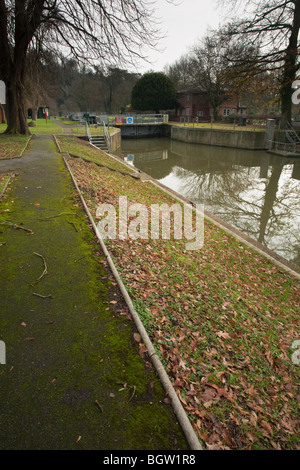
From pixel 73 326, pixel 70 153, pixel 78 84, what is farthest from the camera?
pixel 78 84

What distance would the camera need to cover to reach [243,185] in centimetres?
1614

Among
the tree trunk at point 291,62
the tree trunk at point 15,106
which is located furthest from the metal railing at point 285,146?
the tree trunk at point 15,106

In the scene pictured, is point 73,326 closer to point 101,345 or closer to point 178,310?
point 101,345

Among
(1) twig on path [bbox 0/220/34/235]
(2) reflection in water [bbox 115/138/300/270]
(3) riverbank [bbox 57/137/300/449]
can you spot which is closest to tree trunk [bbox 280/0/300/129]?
(2) reflection in water [bbox 115/138/300/270]

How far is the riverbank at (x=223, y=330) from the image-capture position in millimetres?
2709

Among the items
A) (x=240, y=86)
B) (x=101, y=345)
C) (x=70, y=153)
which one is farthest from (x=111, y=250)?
(x=240, y=86)

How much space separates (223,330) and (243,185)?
45.3 ft

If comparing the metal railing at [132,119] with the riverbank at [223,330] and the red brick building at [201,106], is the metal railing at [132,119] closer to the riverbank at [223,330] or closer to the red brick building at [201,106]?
the red brick building at [201,106]

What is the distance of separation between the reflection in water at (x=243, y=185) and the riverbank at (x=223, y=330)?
2.74m

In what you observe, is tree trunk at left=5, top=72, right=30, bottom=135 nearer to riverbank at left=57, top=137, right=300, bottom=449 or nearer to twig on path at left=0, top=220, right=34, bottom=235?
riverbank at left=57, top=137, right=300, bottom=449

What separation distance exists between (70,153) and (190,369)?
12899 mm

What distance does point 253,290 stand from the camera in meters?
5.56

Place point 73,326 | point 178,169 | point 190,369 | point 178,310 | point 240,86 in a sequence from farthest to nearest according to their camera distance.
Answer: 1. point 240,86
2. point 178,169
3. point 178,310
4. point 73,326
5. point 190,369
